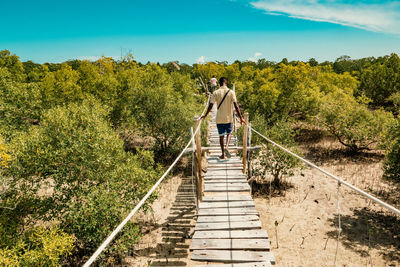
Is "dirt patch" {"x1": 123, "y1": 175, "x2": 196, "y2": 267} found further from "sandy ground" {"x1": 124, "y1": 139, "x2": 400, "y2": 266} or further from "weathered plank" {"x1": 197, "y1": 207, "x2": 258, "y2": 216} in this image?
"weathered plank" {"x1": 197, "y1": 207, "x2": 258, "y2": 216}

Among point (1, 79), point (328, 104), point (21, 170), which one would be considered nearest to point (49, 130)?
point (21, 170)

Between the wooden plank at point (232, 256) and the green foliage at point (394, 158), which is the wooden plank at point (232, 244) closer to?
the wooden plank at point (232, 256)

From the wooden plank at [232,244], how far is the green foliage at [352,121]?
12920mm

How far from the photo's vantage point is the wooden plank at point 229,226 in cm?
412

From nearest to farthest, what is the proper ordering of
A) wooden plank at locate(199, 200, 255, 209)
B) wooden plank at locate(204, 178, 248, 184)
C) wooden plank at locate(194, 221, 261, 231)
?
wooden plank at locate(194, 221, 261, 231) → wooden plank at locate(199, 200, 255, 209) → wooden plank at locate(204, 178, 248, 184)

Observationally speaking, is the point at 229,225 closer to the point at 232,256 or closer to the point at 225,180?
the point at 232,256

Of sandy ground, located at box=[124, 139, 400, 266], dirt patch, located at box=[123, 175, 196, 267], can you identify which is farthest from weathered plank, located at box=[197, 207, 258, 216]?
sandy ground, located at box=[124, 139, 400, 266]

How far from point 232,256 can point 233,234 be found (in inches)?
19.0

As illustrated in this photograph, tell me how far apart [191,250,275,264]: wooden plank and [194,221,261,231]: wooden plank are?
1.76ft

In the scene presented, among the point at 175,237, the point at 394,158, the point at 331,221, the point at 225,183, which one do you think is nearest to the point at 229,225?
the point at 225,183

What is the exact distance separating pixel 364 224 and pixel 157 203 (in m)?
8.55

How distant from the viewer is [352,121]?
46.6ft

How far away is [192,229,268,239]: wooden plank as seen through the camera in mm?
3892

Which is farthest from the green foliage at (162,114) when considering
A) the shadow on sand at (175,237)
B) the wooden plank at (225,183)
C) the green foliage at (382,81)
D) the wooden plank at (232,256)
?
the green foliage at (382,81)
